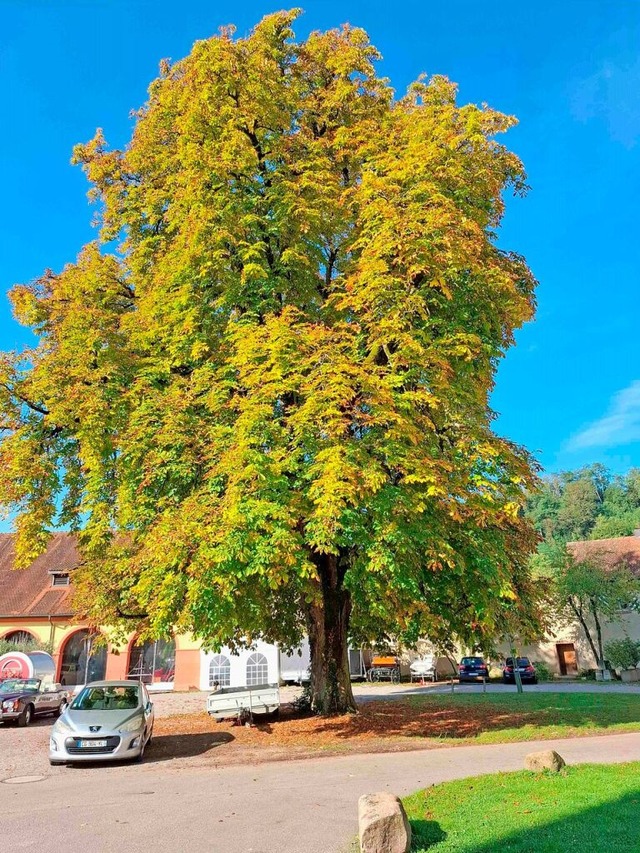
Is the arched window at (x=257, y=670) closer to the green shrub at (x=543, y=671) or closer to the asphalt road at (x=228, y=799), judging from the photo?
the green shrub at (x=543, y=671)

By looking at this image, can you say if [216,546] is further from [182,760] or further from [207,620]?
[182,760]

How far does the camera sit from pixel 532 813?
6074 millimetres

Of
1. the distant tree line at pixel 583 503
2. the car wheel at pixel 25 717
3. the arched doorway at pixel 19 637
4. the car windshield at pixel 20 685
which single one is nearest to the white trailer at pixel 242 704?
the car wheel at pixel 25 717

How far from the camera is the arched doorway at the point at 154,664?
96.1 feet

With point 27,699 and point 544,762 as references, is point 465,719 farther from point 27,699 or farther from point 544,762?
point 27,699

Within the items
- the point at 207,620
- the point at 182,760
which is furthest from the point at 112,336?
the point at 182,760

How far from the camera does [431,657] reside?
111 ft

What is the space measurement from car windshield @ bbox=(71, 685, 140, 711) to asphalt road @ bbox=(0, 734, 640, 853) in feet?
3.87

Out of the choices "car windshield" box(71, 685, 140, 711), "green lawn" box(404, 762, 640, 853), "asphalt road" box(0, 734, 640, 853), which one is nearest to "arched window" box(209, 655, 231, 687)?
"car windshield" box(71, 685, 140, 711)

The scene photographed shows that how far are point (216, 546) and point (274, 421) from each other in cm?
269

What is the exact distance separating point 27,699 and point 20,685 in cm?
153

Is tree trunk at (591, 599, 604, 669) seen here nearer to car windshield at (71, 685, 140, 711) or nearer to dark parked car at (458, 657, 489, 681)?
dark parked car at (458, 657, 489, 681)

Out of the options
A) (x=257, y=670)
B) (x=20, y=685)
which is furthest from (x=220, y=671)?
(x=20, y=685)

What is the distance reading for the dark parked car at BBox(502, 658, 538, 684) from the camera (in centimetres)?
2980
